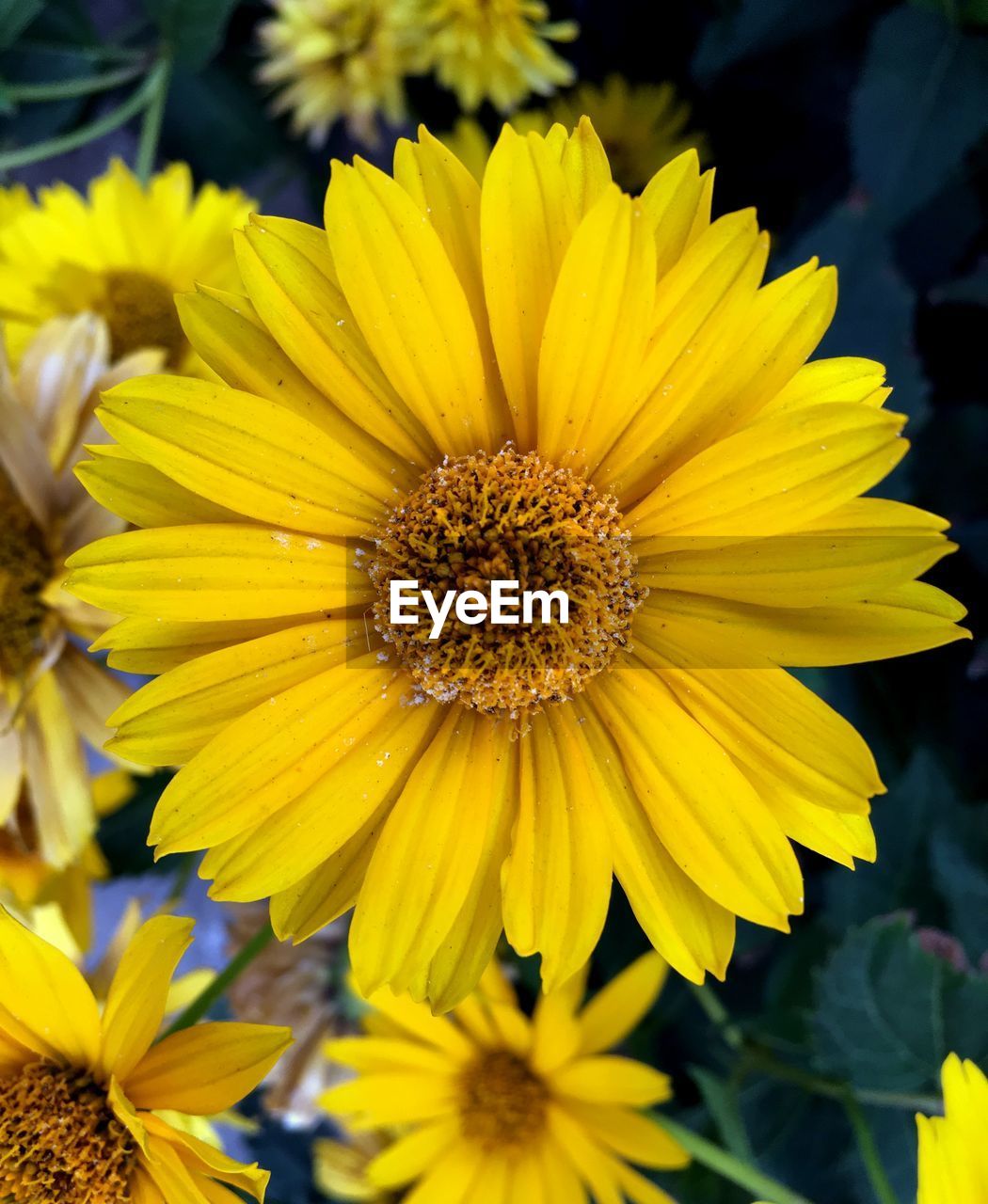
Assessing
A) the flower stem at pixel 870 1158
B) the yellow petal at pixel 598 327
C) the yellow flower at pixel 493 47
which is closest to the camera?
the yellow petal at pixel 598 327

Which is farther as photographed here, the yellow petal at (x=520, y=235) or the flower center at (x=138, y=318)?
the flower center at (x=138, y=318)

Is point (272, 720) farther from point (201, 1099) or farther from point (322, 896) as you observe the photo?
point (201, 1099)

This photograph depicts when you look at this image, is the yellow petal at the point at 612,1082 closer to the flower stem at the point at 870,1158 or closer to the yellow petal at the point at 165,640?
the flower stem at the point at 870,1158

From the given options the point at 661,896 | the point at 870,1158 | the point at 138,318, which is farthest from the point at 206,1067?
the point at 138,318

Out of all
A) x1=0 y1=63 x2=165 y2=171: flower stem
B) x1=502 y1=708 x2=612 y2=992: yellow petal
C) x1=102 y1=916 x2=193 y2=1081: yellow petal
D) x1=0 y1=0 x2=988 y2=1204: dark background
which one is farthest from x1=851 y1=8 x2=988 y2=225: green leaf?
x1=102 y1=916 x2=193 y2=1081: yellow petal

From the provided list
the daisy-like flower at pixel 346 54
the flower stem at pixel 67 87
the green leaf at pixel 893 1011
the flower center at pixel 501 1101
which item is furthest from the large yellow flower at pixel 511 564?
the flower stem at pixel 67 87

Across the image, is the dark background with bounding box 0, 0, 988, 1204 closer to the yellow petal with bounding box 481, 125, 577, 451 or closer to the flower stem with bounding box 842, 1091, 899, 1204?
the flower stem with bounding box 842, 1091, 899, 1204
